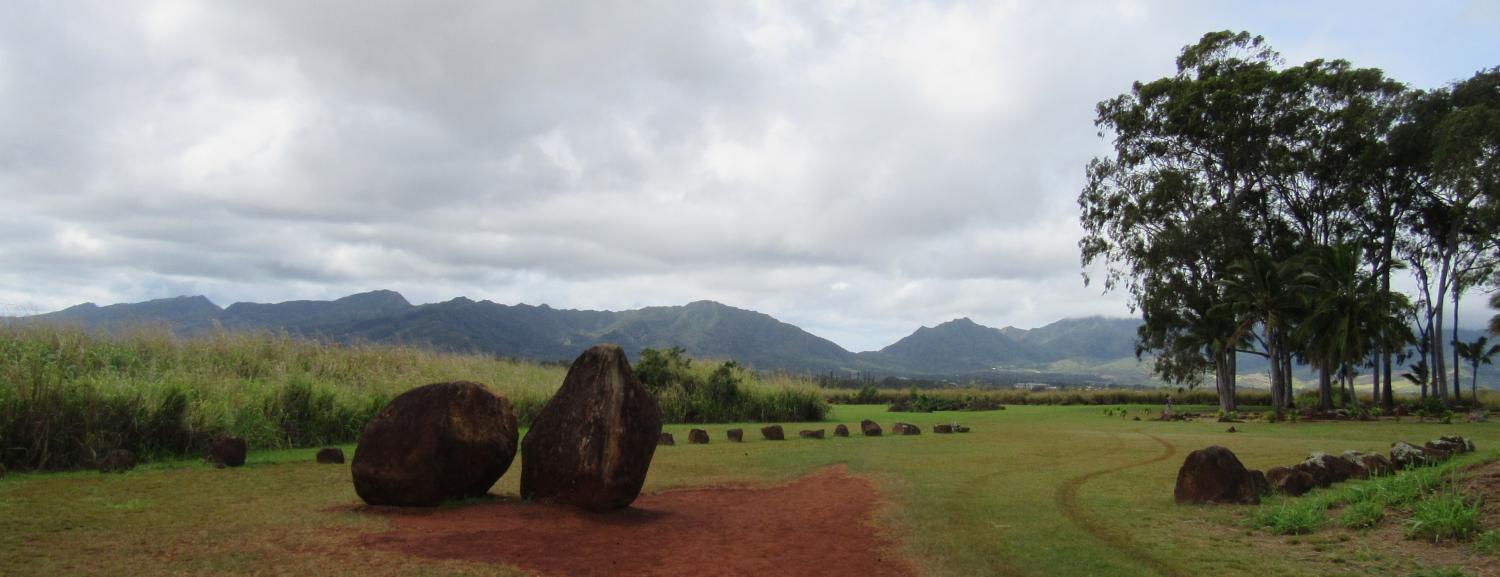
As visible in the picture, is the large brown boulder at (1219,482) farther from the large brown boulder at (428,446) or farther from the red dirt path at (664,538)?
the large brown boulder at (428,446)

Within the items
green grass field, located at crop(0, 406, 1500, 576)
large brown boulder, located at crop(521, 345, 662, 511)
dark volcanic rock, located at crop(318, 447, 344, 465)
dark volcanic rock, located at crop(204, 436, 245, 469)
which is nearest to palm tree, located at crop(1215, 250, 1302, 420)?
green grass field, located at crop(0, 406, 1500, 576)

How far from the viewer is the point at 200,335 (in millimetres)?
18547

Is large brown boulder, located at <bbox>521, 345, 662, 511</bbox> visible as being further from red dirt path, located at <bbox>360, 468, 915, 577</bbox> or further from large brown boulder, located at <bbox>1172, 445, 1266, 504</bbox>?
large brown boulder, located at <bbox>1172, 445, 1266, 504</bbox>

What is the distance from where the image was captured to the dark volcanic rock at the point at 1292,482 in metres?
8.96

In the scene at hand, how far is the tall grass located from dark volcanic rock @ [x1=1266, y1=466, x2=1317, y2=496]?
14523 mm

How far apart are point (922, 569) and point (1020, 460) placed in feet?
26.9

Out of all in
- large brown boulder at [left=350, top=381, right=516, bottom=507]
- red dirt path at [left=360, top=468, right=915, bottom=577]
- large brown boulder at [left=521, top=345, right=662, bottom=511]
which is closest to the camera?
red dirt path at [left=360, top=468, right=915, bottom=577]

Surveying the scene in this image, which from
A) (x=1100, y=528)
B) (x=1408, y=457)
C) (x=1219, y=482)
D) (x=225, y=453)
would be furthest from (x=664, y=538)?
(x=1408, y=457)

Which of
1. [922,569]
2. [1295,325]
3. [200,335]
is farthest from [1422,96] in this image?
[200,335]

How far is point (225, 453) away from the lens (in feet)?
36.7

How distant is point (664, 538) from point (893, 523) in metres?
2.44

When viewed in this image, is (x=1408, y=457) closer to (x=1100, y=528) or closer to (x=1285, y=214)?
(x=1100, y=528)

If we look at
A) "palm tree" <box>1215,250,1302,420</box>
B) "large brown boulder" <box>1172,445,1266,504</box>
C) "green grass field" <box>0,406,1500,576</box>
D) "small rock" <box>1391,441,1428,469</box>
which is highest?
"palm tree" <box>1215,250,1302,420</box>

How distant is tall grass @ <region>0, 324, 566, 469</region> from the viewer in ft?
35.7
